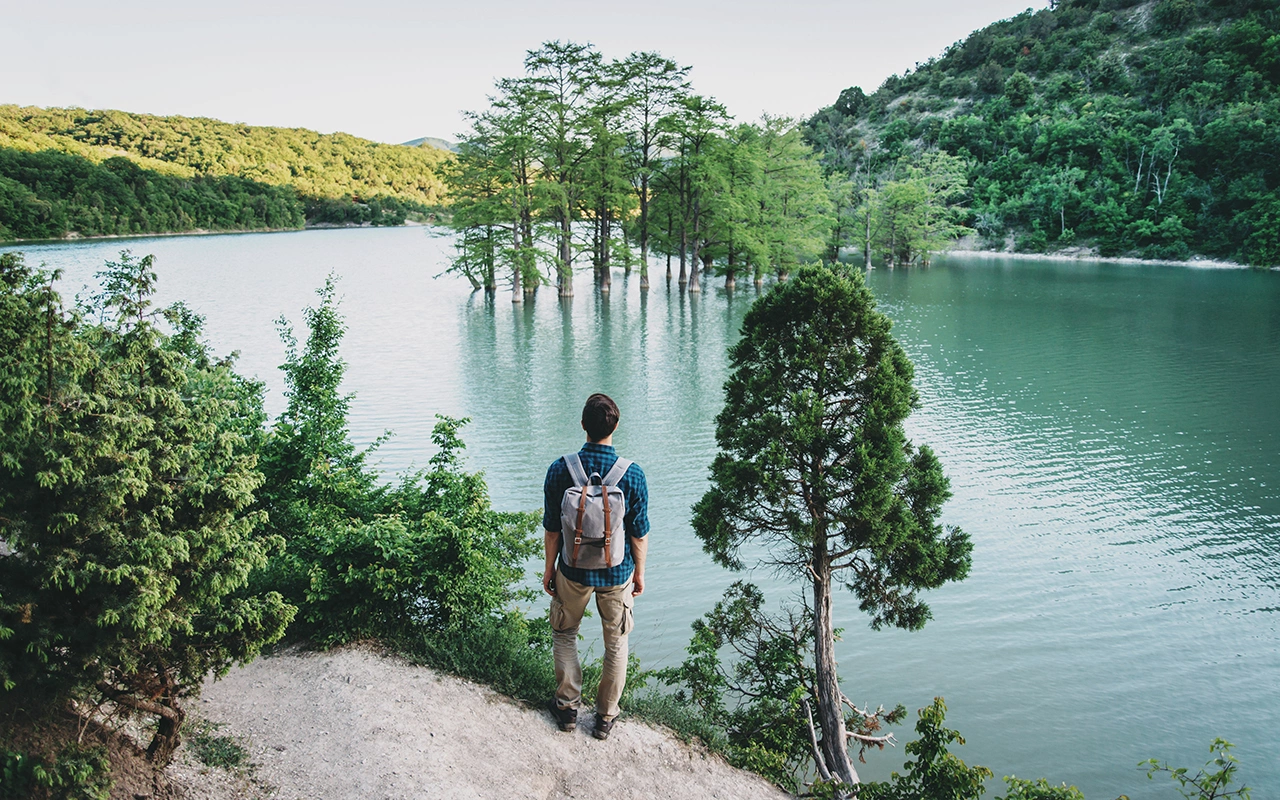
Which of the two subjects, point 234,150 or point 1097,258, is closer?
point 1097,258

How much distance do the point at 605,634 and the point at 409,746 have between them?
1.66 metres

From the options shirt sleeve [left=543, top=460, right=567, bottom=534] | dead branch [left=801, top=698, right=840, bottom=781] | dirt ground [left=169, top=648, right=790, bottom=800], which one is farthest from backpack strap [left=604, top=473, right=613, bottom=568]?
dead branch [left=801, top=698, right=840, bottom=781]

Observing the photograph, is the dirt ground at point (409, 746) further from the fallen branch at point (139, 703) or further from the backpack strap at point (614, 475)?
the backpack strap at point (614, 475)

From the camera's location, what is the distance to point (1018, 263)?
6500cm

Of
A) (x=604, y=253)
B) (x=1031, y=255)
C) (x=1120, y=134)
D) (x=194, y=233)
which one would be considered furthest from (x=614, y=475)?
(x=194, y=233)

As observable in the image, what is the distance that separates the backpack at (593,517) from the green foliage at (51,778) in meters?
2.75

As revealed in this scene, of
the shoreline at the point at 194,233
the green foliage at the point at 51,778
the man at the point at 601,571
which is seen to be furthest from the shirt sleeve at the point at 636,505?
A: the shoreline at the point at 194,233

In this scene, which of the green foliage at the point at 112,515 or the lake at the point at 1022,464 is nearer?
the green foliage at the point at 112,515

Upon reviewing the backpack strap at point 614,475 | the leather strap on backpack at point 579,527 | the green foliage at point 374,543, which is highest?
the backpack strap at point 614,475

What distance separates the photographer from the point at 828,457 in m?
7.91

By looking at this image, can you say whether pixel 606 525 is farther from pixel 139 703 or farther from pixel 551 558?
pixel 139 703

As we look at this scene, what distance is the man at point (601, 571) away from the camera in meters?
5.04

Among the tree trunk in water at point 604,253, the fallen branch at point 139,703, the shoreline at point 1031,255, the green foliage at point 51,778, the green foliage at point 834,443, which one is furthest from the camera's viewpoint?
the shoreline at point 1031,255

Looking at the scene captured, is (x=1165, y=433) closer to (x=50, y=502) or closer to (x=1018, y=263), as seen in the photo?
(x=50, y=502)
